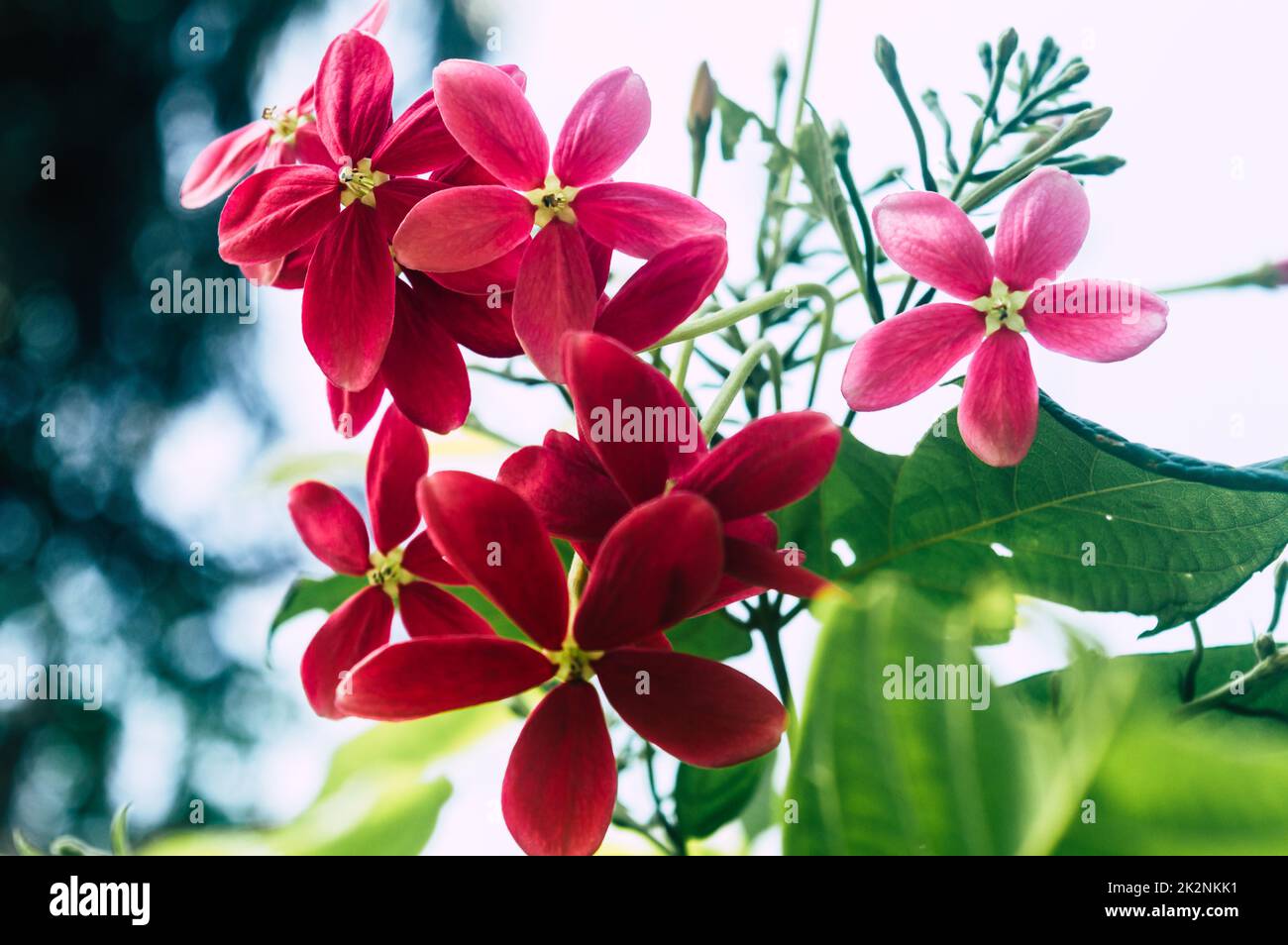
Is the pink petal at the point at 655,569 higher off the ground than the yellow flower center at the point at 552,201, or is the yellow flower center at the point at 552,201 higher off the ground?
the yellow flower center at the point at 552,201

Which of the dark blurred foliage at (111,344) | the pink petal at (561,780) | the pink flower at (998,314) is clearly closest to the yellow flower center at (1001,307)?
the pink flower at (998,314)

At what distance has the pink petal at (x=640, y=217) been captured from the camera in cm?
18

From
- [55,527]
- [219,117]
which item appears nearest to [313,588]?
[55,527]

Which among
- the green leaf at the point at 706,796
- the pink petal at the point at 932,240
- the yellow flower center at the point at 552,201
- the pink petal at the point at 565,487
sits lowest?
the green leaf at the point at 706,796

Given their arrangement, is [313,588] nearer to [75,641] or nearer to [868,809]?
[868,809]

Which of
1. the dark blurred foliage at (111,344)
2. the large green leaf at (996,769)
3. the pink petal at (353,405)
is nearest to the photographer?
the large green leaf at (996,769)

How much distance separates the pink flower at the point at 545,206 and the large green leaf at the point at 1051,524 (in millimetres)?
69

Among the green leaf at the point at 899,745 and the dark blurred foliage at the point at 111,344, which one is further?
the dark blurred foliage at the point at 111,344

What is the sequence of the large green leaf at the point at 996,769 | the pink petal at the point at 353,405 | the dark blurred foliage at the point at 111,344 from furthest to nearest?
the dark blurred foliage at the point at 111,344
the pink petal at the point at 353,405
the large green leaf at the point at 996,769

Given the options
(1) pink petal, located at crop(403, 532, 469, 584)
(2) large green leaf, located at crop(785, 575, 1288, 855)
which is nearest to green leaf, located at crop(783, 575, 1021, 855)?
(2) large green leaf, located at crop(785, 575, 1288, 855)

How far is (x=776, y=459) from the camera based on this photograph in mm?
149

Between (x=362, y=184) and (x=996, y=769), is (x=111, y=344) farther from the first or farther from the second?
(x=996, y=769)

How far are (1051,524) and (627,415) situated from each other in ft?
0.31

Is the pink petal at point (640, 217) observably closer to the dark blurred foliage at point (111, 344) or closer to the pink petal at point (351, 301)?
the pink petal at point (351, 301)
